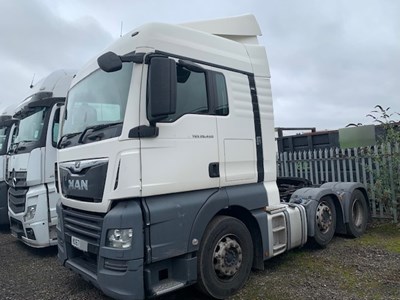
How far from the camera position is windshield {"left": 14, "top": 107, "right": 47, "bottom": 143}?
5.95 m

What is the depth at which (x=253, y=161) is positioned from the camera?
4.41 meters

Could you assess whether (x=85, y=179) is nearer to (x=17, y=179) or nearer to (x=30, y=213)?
(x=30, y=213)

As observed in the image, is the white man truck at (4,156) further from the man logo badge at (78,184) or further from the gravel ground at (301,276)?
the man logo badge at (78,184)

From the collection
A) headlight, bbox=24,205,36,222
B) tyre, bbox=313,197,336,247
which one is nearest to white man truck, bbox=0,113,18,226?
headlight, bbox=24,205,36,222

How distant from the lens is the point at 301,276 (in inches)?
177

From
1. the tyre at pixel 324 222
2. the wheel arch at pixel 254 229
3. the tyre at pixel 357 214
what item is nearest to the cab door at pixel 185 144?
the wheel arch at pixel 254 229

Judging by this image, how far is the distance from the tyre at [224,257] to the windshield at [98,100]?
160 centimetres

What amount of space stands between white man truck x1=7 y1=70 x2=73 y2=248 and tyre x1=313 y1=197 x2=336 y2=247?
420 centimetres

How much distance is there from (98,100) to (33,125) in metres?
2.91

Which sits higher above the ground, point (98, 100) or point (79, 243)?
point (98, 100)

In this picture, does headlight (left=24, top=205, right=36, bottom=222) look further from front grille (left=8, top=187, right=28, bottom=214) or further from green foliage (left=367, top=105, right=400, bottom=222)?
green foliage (left=367, top=105, right=400, bottom=222)

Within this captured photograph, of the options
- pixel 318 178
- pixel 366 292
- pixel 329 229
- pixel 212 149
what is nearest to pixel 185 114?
pixel 212 149

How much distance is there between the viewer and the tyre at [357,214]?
602 centimetres

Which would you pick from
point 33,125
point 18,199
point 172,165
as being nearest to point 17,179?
point 18,199
